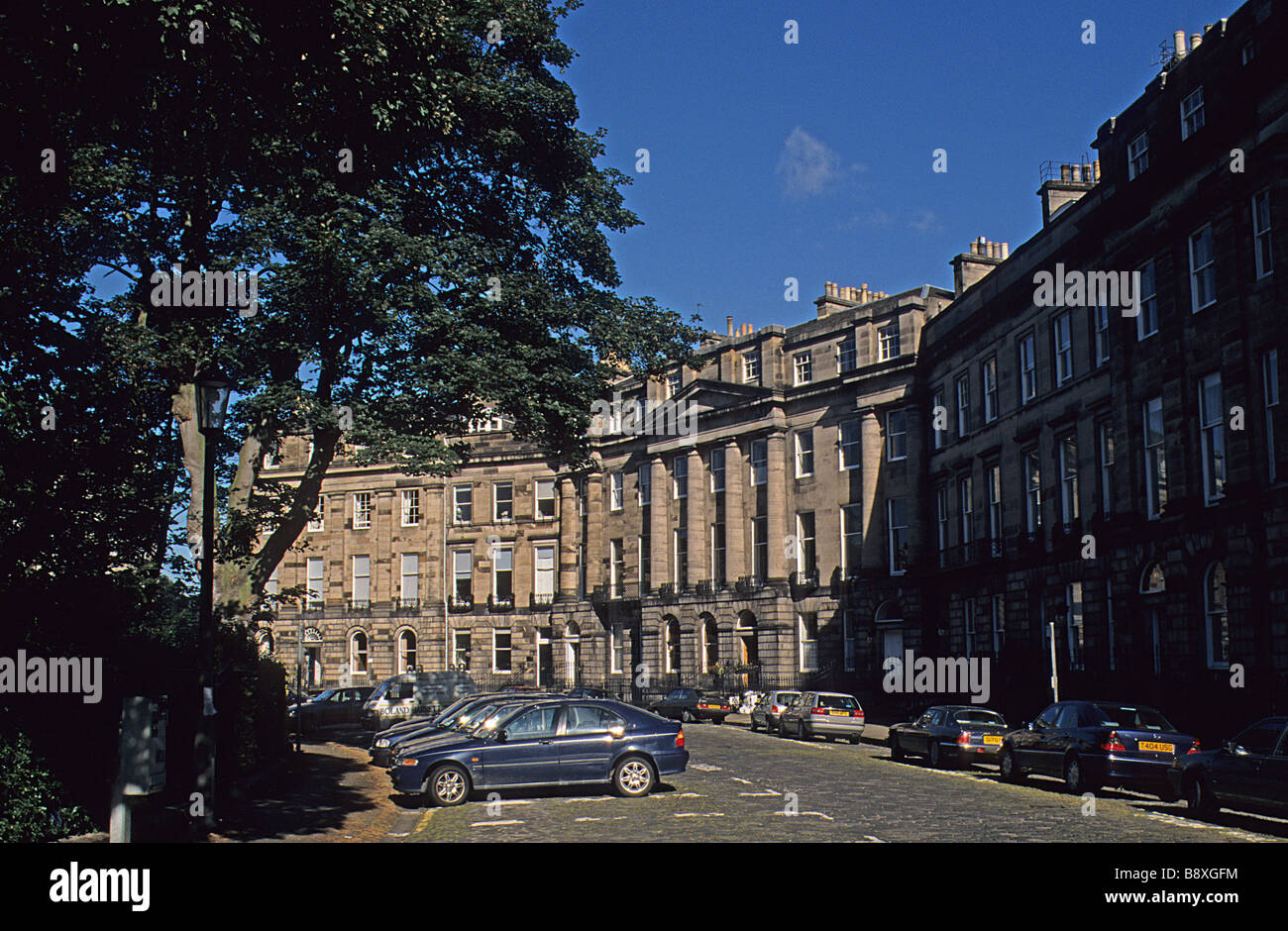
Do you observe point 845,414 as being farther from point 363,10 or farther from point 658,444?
point 363,10

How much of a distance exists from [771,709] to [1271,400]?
20340 millimetres

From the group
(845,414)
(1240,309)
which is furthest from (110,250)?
(845,414)

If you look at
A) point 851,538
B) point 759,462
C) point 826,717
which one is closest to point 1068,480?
point 826,717

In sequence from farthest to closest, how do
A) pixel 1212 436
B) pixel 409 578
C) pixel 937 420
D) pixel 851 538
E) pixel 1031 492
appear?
1. pixel 409 578
2. pixel 851 538
3. pixel 937 420
4. pixel 1031 492
5. pixel 1212 436

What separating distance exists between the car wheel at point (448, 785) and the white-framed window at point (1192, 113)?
23.1 metres

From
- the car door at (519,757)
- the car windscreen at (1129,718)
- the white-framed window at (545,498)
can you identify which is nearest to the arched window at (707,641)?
the white-framed window at (545,498)

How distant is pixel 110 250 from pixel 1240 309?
79.3 feet

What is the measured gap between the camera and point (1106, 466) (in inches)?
1419

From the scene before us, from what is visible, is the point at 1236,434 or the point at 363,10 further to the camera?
the point at 1236,434

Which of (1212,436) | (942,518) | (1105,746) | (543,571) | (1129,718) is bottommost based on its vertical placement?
(1105,746)

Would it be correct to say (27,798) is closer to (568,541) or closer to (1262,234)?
(1262,234)

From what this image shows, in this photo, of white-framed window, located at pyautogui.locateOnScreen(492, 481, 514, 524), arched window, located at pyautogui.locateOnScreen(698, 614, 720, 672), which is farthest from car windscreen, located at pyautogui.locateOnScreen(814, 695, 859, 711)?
white-framed window, located at pyautogui.locateOnScreen(492, 481, 514, 524)

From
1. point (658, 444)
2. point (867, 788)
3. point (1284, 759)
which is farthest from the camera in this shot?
point (658, 444)

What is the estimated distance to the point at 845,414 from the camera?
192 feet
